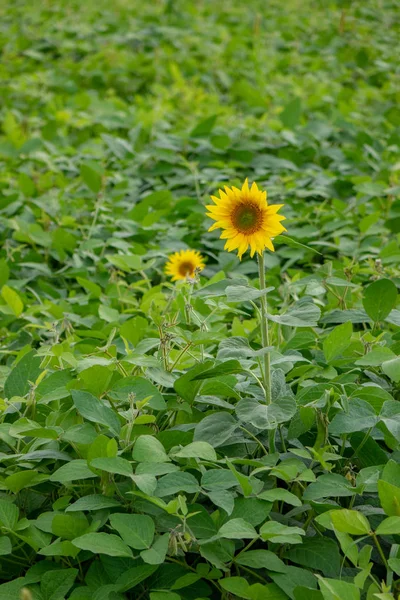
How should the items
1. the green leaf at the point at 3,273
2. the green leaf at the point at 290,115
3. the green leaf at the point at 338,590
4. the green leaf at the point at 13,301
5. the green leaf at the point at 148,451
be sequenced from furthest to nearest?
the green leaf at the point at 290,115 < the green leaf at the point at 3,273 < the green leaf at the point at 13,301 < the green leaf at the point at 148,451 < the green leaf at the point at 338,590

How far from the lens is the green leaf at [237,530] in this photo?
1.16m

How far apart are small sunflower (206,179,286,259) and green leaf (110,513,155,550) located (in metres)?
0.49

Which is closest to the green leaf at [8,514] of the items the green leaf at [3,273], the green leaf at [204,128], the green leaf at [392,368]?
the green leaf at [392,368]

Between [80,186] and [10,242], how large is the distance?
641mm

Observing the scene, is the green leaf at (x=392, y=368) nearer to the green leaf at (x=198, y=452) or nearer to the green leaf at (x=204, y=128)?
the green leaf at (x=198, y=452)

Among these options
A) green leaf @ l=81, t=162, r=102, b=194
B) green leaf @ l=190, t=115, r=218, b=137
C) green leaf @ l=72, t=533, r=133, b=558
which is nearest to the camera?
green leaf @ l=72, t=533, r=133, b=558

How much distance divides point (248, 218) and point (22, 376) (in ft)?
1.87

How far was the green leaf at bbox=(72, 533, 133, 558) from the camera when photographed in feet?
3.84

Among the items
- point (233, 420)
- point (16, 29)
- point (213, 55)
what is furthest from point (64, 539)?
point (16, 29)

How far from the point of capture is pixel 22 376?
156 cm

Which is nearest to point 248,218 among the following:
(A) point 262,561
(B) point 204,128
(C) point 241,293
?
(C) point 241,293

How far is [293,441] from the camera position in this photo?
1.42m

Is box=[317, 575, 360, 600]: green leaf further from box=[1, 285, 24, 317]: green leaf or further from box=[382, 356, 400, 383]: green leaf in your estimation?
box=[1, 285, 24, 317]: green leaf

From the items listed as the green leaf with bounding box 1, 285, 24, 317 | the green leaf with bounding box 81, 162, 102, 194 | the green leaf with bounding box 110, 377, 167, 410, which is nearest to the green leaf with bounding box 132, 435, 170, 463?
the green leaf with bounding box 110, 377, 167, 410
